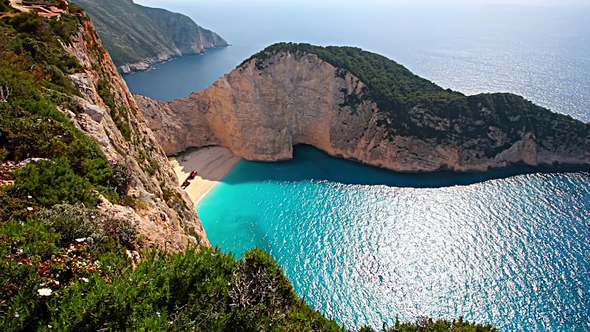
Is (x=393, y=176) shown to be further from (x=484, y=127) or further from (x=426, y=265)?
(x=426, y=265)

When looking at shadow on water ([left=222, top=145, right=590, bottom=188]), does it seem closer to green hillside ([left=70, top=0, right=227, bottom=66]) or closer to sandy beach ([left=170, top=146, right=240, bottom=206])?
sandy beach ([left=170, top=146, right=240, bottom=206])

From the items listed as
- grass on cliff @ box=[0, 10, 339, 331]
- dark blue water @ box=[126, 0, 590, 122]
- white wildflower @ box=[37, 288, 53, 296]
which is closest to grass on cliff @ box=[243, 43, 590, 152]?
dark blue water @ box=[126, 0, 590, 122]

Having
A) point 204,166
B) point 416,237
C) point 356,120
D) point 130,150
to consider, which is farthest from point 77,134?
point 356,120

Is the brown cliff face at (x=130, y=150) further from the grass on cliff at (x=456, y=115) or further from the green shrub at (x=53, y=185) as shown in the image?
the grass on cliff at (x=456, y=115)

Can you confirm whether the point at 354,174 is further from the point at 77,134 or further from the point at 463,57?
the point at 463,57

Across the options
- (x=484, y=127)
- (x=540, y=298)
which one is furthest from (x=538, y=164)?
(x=540, y=298)
